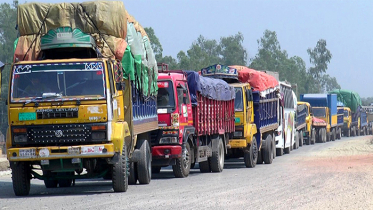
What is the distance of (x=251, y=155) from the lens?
2312 cm

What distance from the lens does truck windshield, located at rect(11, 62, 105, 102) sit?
1366cm

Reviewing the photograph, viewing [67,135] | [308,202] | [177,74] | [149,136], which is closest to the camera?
[308,202]

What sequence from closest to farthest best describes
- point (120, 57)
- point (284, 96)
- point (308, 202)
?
point (308, 202) < point (120, 57) < point (284, 96)

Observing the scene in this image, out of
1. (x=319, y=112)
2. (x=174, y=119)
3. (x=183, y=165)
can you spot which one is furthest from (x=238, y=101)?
(x=319, y=112)

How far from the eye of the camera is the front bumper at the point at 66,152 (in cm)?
1348

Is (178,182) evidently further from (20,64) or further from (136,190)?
(20,64)

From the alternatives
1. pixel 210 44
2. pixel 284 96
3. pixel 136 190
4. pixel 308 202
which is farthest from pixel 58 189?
pixel 210 44

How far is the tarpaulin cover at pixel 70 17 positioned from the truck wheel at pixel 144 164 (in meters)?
3.01

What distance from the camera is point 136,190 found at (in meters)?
15.0

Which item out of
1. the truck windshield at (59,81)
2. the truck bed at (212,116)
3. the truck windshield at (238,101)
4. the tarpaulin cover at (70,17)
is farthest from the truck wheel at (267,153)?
the truck windshield at (59,81)

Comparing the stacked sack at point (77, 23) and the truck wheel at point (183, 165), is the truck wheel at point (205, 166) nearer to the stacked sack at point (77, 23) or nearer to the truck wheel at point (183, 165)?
the truck wheel at point (183, 165)

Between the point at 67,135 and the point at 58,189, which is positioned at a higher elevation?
the point at 67,135

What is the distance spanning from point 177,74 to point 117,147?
18.0ft

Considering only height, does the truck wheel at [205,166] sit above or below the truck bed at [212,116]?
below
